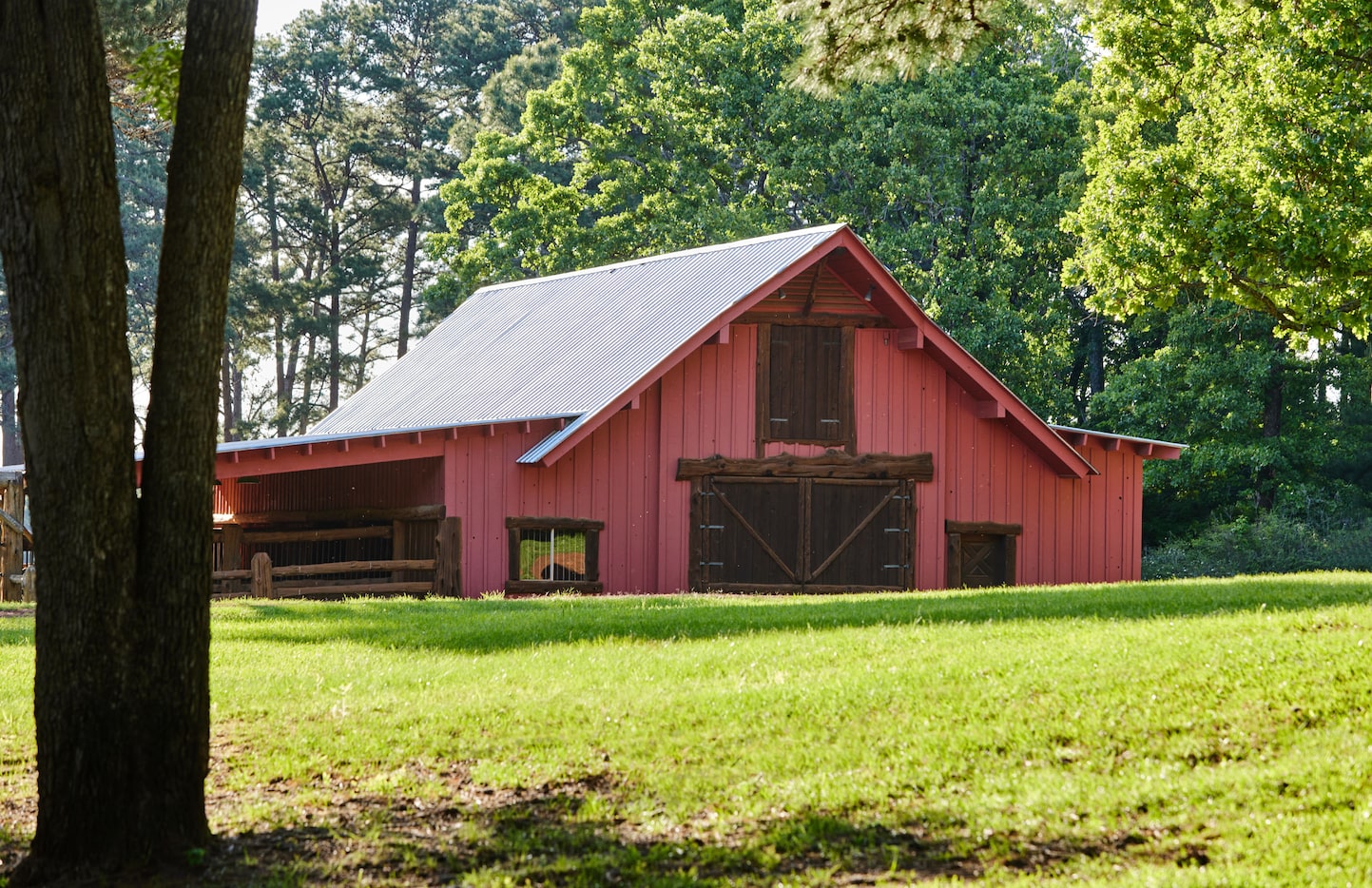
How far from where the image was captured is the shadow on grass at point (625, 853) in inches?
280

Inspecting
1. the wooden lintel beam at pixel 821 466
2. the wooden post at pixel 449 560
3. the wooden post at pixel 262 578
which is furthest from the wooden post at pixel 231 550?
the wooden lintel beam at pixel 821 466

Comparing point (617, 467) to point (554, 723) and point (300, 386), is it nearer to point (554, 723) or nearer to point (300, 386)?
point (554, 723)

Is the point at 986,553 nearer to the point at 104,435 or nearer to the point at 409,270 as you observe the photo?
the point at 104,435

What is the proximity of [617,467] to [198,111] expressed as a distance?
16278 millimetres

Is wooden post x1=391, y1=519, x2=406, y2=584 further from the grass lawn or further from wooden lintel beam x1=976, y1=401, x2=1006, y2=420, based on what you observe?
the grass lawn

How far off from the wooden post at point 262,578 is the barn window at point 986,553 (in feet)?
35.1

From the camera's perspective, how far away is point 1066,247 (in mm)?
37438

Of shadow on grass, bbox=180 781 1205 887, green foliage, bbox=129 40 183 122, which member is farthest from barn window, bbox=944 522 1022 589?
shadow on grass, bbox=180 781 1205 887

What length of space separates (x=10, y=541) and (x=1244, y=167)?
1823 cm

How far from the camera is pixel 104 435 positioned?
7.27m

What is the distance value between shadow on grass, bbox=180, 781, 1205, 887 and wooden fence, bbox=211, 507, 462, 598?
14.2 meters

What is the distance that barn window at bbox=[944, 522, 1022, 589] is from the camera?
25531mm

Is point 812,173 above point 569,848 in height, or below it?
above

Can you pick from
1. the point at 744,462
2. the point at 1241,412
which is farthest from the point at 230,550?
the point at 1241,412
